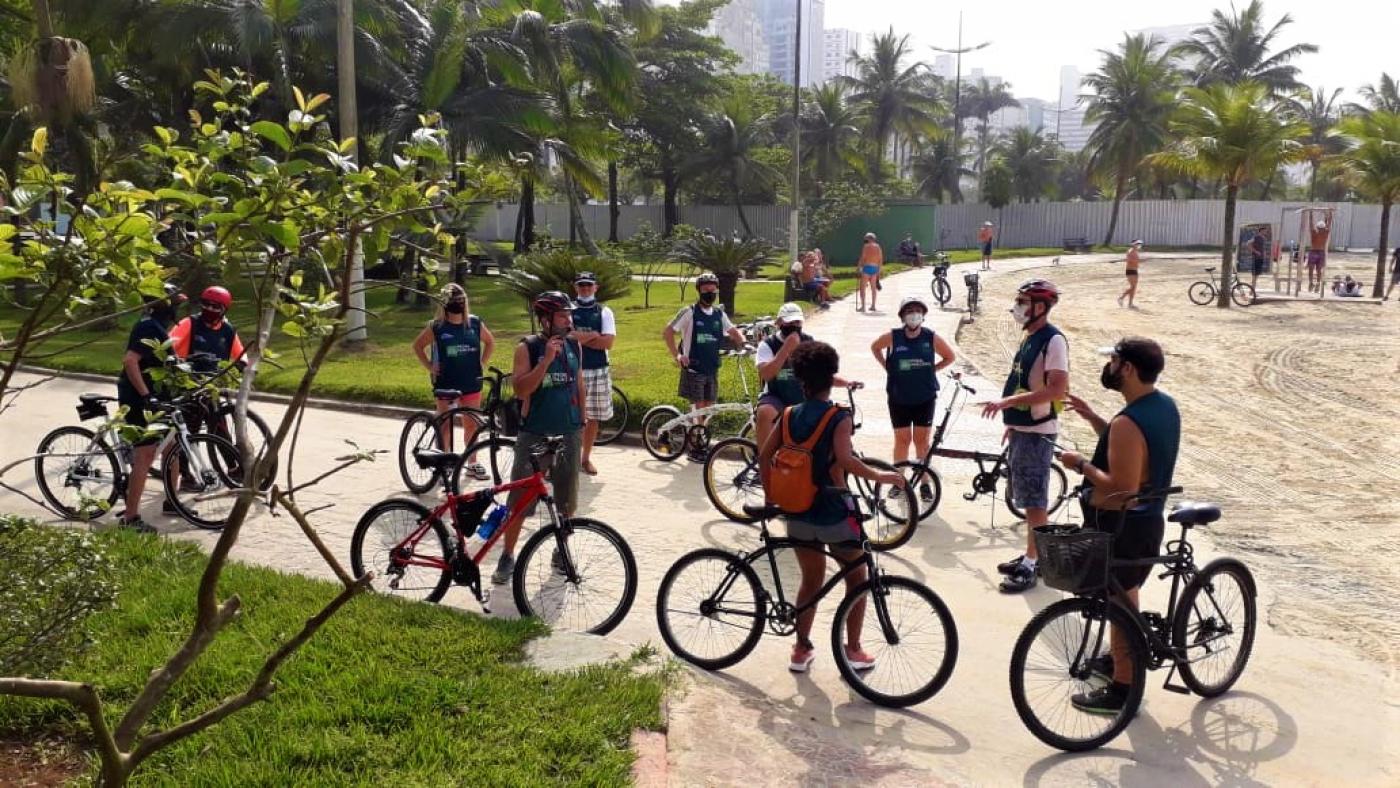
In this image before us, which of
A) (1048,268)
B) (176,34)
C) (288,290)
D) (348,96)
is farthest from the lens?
(1048,268)

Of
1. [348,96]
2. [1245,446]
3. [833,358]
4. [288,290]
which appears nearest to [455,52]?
[348,96]

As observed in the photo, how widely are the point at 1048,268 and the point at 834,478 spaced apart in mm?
33588

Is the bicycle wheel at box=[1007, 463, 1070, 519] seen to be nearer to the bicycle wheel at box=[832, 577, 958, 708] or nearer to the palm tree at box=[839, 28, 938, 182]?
the bicycle wheel at box=[832, 577, 958, 708]

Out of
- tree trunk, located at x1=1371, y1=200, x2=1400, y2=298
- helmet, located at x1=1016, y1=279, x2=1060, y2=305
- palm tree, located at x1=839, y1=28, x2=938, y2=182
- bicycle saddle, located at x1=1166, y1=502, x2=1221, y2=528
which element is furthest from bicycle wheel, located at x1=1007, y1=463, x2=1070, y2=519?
palm tree, located at x1=839, y1=28, x2=938, y2=182

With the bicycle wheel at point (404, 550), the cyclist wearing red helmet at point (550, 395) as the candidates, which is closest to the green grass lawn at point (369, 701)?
the bicycle wheel at point (404, 550)

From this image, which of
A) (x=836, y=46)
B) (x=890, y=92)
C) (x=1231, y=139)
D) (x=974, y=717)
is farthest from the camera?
(x=836, y=46)

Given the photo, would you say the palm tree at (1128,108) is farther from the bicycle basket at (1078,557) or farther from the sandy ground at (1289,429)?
the bicycle basket at (1078,557)

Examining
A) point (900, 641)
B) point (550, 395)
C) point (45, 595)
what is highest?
point (550, 395)

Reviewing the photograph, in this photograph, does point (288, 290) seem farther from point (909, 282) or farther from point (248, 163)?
point (909, 282)

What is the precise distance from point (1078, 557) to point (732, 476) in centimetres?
399

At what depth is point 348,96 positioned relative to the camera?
1622 centimetres

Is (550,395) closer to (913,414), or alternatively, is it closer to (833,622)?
(833,622)

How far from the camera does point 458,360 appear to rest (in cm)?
906

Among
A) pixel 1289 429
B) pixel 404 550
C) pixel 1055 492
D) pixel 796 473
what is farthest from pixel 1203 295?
pixel 404 550
